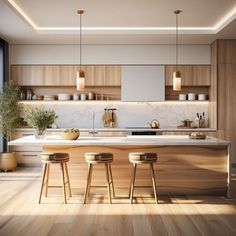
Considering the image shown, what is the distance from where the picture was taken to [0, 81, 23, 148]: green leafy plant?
7094 millimetres

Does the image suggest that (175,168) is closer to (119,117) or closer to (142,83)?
(142,83)

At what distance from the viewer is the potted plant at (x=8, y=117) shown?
7098 mm

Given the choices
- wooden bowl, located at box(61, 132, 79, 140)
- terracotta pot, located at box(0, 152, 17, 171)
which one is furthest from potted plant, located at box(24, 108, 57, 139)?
terracotta pot, located at box(0, 152, 17, 171)

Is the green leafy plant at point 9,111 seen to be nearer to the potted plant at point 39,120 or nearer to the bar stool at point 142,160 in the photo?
the potted plant at point 39,120

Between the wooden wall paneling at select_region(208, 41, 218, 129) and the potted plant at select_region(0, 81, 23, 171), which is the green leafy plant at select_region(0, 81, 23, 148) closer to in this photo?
the potted plant at select_region(0, 81, 23, 171)

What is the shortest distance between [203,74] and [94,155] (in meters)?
4.14

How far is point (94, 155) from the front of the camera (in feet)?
15.8

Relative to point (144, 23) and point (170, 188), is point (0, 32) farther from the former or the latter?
point (170, 188)

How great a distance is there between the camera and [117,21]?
646 cm

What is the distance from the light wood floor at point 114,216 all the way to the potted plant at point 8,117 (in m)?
1.79

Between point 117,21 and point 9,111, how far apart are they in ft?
9.13

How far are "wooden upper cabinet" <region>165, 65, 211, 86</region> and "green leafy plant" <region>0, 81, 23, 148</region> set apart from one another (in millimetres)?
3316

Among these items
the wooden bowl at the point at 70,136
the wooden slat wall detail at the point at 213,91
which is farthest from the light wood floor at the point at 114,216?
the wooden slat wall detail at the point at 213,91

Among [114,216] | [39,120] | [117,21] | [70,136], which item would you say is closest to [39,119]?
[39,120]
